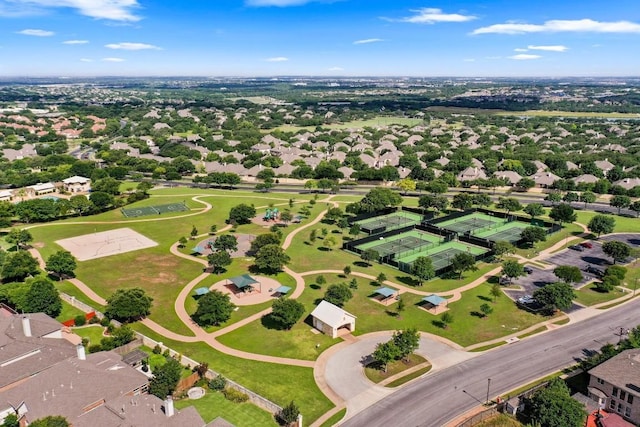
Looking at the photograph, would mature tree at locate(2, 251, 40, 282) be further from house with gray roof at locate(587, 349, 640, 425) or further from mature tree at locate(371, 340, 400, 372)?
house with gray roof at locate(587, 349, 640, 425)

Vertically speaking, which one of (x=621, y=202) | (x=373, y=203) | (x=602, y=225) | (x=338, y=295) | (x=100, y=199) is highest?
(x=373, y=203)

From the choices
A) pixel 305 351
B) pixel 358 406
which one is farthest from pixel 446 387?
pixel 305 351

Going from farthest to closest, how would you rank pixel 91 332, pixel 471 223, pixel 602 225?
pixel 471 223, pixel 602 225, pixel 91 332

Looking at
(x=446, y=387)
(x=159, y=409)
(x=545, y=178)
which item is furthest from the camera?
(x=545, y=178)

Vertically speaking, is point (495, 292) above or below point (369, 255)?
below

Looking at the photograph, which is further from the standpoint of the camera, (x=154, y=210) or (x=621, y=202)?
(x=154, y=210)

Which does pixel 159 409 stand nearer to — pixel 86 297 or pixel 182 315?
pixel 182 315

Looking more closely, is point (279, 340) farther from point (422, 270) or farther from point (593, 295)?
point (593, 295)

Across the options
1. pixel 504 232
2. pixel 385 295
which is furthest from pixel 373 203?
pixel 385 295
